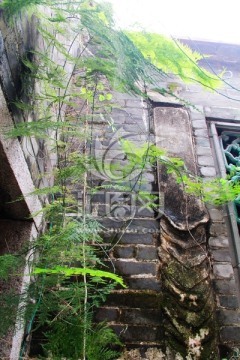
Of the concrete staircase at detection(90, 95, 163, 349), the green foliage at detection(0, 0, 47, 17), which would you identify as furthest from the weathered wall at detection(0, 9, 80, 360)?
the concrete staircase at detection(90, 95, 163, 349)

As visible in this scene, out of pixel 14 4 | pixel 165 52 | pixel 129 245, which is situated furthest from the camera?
pixel 129 245

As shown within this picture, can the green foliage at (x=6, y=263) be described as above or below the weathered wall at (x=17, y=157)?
below

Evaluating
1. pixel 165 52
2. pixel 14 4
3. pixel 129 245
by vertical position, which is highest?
pixel 165 52

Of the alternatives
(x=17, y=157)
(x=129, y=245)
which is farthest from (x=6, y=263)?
(x=129, y=245)

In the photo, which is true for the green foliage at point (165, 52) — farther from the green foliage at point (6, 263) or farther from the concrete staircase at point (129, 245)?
the green foliage at point (6, 263)

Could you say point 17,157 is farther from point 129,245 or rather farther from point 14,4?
point 129,245

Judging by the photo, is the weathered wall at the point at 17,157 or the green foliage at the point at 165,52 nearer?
the weathered wall at the point at 17,157

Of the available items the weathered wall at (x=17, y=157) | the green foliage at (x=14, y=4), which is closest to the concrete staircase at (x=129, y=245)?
the weathered wall at (x=17, y=157)

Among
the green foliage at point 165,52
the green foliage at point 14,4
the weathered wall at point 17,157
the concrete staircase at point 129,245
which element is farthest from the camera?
the concrete staircase at point 129,245

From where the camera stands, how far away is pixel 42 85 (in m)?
1.97

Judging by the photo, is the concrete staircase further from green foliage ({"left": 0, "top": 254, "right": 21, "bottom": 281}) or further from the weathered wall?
green foliage ({"left": 0, "top": 254, "right": 21, "bottom": 281})

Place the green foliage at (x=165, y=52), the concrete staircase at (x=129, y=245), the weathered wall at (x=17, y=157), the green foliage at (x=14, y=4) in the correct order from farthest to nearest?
the concrete staircase at (x=129, y=245) < the green foliage at (x=165, y=52) < the weathered wall at (x=17, y=157) < the green foliage at (x=14, y=4)

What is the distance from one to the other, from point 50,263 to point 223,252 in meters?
1.47

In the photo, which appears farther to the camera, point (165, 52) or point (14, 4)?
point (165, 52)
